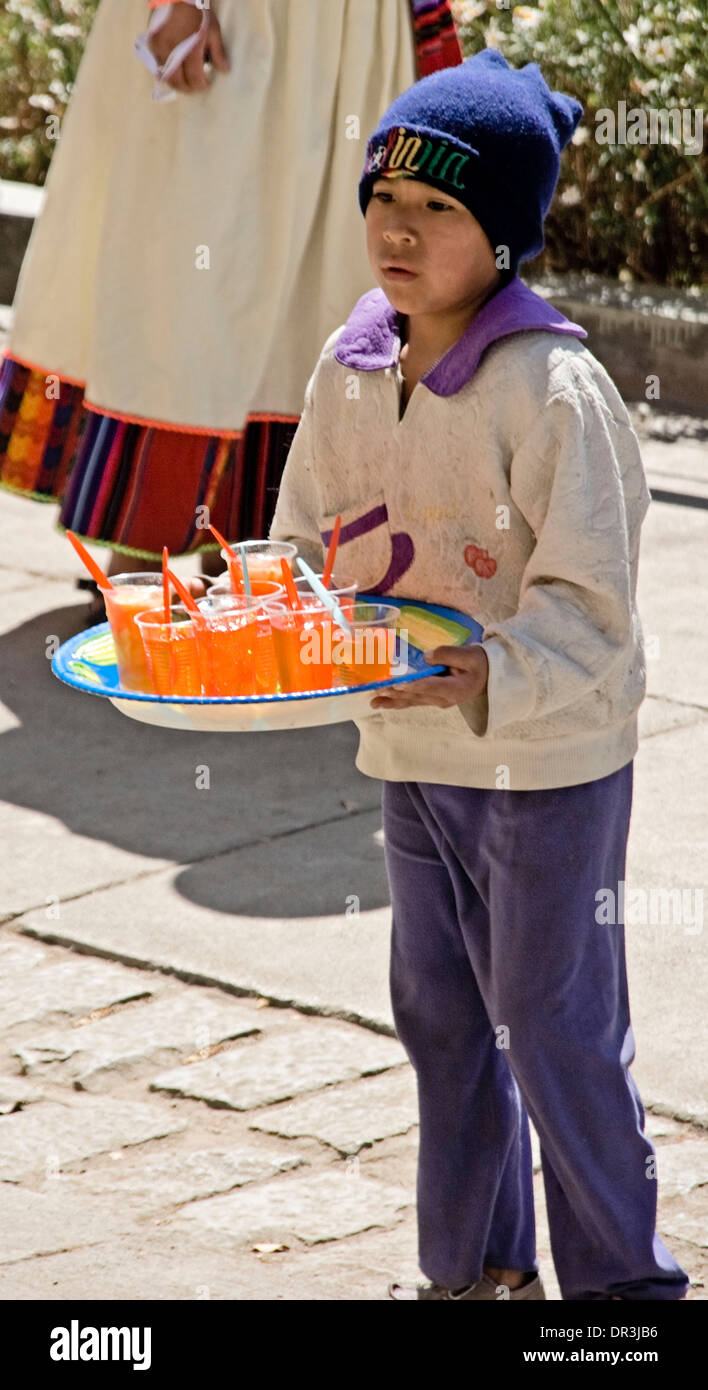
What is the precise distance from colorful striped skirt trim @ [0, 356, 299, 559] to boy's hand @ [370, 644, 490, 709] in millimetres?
2935

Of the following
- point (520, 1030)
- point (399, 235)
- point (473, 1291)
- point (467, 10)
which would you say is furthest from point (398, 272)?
point (467, 10)

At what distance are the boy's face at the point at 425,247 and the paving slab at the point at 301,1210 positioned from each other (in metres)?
1.36

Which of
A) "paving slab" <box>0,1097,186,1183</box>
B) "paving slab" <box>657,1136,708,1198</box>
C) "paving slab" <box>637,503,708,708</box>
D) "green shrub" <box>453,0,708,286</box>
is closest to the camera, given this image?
"paving slab" <box>657,1136,708,1198</box>

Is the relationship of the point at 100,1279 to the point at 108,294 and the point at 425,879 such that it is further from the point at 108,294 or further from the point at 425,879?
the point at 108,294

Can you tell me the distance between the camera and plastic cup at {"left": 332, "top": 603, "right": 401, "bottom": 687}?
7.77 ft

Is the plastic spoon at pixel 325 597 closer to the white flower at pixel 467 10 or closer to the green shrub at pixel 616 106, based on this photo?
the green shrub at pixel 616 106

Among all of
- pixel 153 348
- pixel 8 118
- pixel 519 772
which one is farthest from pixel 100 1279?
pixel 8 118

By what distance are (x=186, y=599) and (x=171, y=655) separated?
0.10 m

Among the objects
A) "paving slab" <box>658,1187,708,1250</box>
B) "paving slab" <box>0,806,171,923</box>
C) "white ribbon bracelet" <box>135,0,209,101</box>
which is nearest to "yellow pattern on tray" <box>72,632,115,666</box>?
"paving slab" <box>658,1187,708,1250</box>

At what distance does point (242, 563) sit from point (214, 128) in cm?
280

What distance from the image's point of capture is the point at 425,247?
2.46 meters

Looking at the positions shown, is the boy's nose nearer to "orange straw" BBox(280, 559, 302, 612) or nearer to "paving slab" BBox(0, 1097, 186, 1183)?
"orange straw" BBox(280, 559, 302, 612)

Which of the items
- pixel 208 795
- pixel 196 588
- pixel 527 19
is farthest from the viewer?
pixel 527 19

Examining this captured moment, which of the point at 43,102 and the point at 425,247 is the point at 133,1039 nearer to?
the point at 425,247
